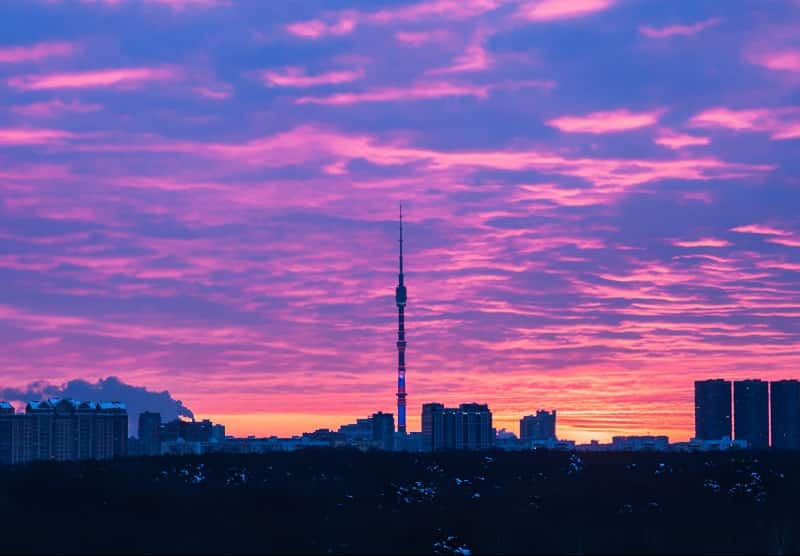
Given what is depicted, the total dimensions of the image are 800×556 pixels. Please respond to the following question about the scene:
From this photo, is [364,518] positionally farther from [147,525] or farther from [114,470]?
[114,470]

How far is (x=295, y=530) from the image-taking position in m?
Answer: 51.8

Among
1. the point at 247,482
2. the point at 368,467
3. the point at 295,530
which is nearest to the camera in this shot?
the point at 295,530

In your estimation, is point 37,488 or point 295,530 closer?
point 295,530

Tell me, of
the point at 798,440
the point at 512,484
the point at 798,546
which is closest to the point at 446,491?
the point at 512,484

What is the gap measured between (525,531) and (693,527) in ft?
23.6

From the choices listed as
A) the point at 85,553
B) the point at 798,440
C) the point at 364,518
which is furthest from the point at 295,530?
the point at 798,440

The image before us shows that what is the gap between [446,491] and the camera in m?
63.3

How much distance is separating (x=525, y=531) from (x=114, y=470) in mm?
22917

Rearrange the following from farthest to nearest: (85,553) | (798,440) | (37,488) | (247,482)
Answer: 1. (798,440)
2. (247,482)
3. (37,488)
4. (85,553)

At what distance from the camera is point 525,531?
173 ft

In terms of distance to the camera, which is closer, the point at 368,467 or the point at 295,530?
the point at 295,530

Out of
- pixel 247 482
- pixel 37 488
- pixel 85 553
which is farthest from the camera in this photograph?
pixel 247 482

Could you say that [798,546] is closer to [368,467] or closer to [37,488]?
[368,467]

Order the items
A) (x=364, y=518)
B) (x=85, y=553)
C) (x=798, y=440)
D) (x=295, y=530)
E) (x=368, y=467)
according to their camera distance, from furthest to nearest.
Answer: (x=798, y=440)
(x=368, y=467)
(x=364, y=518)
(x=295, y=530)
(x=85, y=553)
